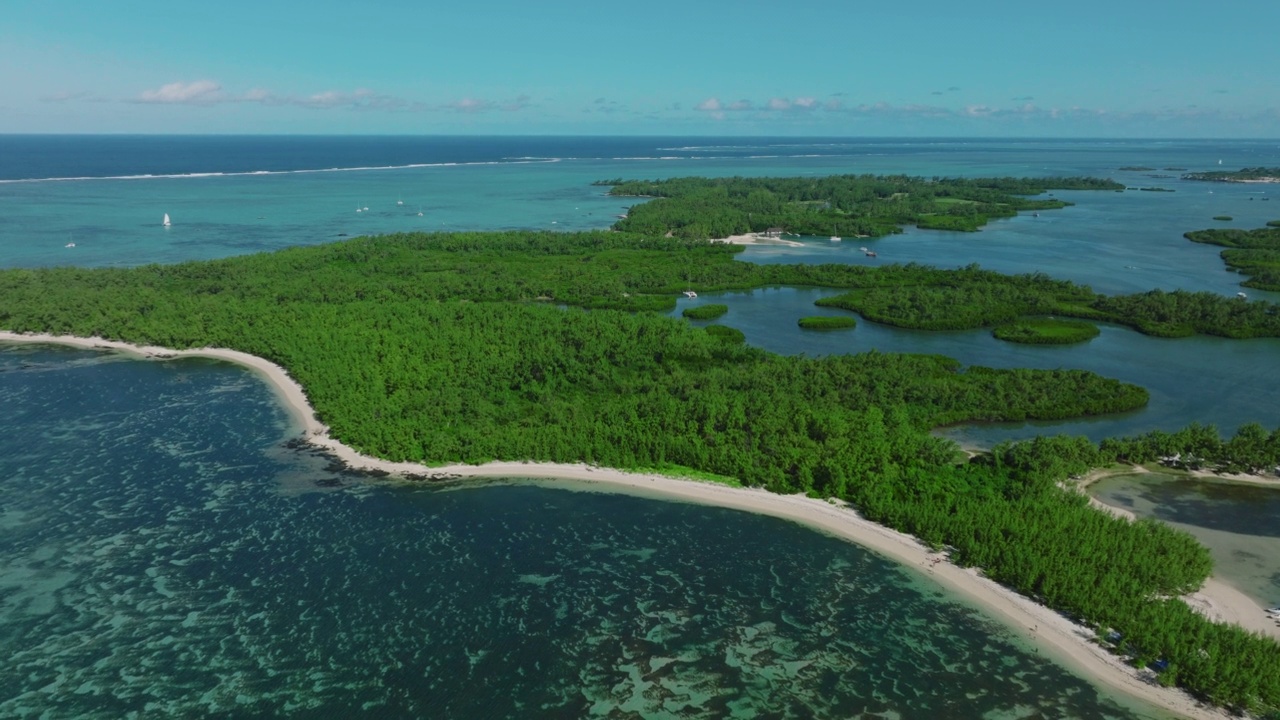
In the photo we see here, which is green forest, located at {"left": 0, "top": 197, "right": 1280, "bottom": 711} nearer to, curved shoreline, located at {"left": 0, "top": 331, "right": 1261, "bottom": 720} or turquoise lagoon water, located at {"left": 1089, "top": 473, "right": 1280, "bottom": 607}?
curved shoreline, located at {"left": 0, "top": 331, "right": 1261, "bottom": 720}

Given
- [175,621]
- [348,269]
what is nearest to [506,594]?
[175,621]

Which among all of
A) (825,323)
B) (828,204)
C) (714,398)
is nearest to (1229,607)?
(714,398)

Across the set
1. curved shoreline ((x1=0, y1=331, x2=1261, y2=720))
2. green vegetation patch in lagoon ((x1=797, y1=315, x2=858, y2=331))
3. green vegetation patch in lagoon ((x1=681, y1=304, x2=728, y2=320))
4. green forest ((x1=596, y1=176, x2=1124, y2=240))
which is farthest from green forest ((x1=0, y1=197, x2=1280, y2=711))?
green forest ((x1=596, y1=176, x2=1124, y2=240))

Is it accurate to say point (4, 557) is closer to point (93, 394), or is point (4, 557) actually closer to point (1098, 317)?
point (93, 394)

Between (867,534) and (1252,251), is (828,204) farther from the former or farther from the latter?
(867,534)

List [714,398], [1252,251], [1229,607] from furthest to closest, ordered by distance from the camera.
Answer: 1. [1252,251]
2. [714,398]
3. [1229,607]
